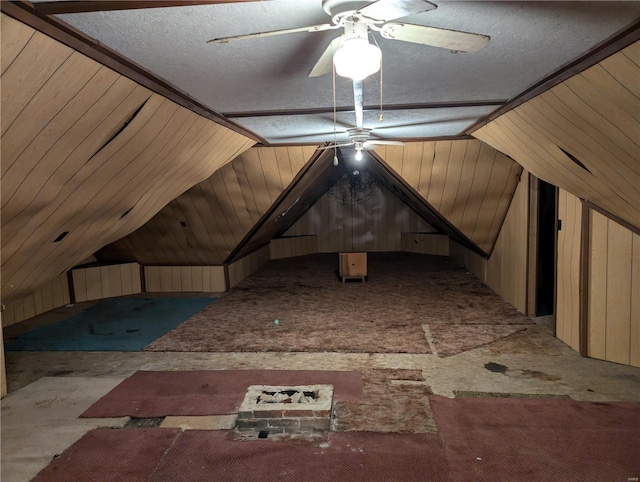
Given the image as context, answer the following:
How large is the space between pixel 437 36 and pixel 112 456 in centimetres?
324

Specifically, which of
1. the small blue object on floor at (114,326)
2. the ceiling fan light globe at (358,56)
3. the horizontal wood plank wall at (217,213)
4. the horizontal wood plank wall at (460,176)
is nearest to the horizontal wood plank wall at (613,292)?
the horizontal wood plank wall at (460,176)

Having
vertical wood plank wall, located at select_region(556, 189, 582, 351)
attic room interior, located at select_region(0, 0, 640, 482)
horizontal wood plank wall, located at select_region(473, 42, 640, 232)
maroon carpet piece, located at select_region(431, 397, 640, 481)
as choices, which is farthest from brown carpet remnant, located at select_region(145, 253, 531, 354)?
horizontal wood plank wall, located at select_region(473, 42, 640, 232)

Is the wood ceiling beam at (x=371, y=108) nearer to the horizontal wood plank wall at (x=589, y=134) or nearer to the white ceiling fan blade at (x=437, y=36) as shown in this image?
the horizontal wood plank wall at (x=589, y=134)

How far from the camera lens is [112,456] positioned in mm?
3051

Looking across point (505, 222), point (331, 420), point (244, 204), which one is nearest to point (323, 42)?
point (331, 420)

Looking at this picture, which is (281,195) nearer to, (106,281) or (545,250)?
(106,281)

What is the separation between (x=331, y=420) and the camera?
3.47 meters

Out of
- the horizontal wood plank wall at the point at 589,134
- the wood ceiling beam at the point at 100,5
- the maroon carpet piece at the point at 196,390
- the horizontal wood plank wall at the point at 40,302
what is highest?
the wood ceiling beam at the point at 100,5

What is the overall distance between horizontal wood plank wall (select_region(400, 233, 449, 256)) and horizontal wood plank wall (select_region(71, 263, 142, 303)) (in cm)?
738

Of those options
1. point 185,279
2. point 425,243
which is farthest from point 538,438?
point 425,243

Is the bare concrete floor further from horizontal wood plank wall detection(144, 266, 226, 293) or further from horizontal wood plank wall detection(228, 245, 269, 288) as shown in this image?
horizontal wood plank wall detection(228, 245, 269, 288)

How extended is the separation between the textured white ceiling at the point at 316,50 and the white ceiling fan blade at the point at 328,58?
0.20 meters

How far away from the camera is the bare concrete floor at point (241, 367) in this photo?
11.3ft

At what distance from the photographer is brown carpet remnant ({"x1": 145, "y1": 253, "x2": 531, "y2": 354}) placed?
5.35 meters
